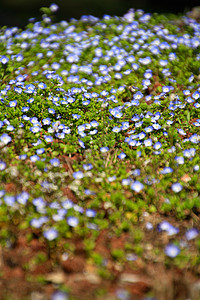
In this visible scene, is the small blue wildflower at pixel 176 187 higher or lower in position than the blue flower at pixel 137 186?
lower

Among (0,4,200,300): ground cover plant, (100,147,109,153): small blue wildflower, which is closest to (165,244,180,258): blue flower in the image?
(0,4,200,300): ground cover plant

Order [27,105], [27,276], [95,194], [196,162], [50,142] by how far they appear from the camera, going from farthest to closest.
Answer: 1. [27,105]
2. [50,142]
3. [196,162]
4. [95,194]
5. [27,276]

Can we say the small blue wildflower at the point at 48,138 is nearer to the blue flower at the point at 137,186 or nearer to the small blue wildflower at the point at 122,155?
the small blue wildflower at the point at 122,155

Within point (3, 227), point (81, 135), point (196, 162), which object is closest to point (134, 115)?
point (81, 135)

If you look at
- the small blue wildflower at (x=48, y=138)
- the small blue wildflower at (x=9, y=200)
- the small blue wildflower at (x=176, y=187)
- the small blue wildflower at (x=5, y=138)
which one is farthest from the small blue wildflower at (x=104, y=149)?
the small blue wildflower at (x=9, y=200)

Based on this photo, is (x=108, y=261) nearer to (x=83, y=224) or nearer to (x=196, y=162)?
(x=83, y=224)

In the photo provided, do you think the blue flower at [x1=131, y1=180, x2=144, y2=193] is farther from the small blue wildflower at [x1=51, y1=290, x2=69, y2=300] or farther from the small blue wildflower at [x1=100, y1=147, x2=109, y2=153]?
the small blue wildflower at [x1=51, y1=290, x2=69, y2=300]

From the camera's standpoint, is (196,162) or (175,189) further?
(196,162)

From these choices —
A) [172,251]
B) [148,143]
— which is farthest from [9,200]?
[148,143]
